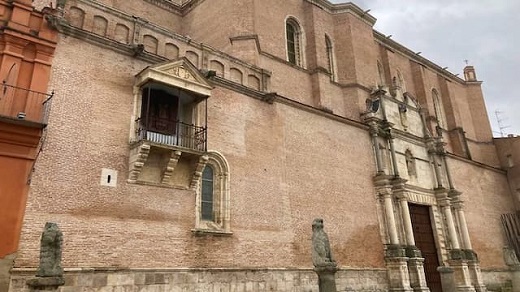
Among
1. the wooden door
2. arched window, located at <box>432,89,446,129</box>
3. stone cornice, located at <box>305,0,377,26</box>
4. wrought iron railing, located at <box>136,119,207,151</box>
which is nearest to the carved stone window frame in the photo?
wrought iron railing, located at <box>136,119,207,151</box>

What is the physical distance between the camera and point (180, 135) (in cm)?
1173

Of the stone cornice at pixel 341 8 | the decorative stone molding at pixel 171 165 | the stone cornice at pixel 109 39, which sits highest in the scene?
the stone cornice at pixel 341 8

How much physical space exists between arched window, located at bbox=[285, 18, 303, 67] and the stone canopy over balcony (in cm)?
732

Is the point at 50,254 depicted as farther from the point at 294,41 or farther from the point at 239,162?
the point at 294,41

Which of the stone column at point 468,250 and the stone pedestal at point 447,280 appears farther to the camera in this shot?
the stone column at point 468,250

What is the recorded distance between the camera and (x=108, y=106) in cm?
1051

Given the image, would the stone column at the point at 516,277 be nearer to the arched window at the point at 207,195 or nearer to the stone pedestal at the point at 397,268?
the stone pedestal at the point at 397,268

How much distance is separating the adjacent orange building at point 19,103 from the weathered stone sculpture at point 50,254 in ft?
5.45

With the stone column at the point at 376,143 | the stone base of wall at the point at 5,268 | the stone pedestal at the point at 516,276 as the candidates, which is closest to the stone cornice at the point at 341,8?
the stone column at the point at 376,143

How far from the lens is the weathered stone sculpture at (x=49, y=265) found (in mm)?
6746

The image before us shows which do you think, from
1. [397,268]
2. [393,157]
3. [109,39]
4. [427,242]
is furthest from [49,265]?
[427,242]

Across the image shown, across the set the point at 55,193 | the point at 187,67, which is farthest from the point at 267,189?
the point at 55,193

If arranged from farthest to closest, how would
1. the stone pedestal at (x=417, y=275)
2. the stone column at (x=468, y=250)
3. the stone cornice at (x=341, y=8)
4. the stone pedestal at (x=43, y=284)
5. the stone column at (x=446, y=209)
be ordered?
the stone cornice at (x=341, y=8) < the stone column at (x=446, y=209) < the stone column at (x=468, y=250) < the stone pedestal at (x=417, y=275) < the stone pedestal at (x=43, y=284)

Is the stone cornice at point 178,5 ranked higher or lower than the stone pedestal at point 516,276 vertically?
higher
